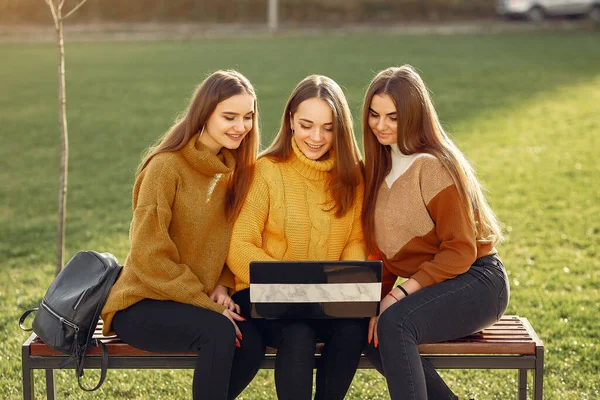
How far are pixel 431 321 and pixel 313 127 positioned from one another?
870 millimetres

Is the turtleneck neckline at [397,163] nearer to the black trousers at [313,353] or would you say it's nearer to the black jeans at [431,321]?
the black jeans at [431,321]

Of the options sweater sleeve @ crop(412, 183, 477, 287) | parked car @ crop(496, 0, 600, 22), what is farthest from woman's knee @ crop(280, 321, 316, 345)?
parked car @ crop(496, 0, 600, 22)

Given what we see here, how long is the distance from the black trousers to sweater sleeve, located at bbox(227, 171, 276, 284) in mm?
244

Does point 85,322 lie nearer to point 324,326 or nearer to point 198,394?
point 198,394

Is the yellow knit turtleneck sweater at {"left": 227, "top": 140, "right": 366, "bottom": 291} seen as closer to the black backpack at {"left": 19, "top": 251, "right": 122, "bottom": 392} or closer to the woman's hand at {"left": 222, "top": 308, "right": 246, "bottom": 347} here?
the woman's hand at {"left": 222, "top": 308, "right": 246, "bottom": 347}

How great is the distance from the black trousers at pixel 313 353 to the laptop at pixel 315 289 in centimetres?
9

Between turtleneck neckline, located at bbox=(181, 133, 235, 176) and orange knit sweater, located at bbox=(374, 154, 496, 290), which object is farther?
turtleneck neckline, located at bbox=(181, 133, 235, 176)

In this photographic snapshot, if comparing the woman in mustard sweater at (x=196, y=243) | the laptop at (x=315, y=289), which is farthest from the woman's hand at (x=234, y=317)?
the laptop at (x=315, y=289)

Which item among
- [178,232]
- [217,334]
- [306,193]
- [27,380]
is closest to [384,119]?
[306,193]

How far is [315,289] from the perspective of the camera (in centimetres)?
292

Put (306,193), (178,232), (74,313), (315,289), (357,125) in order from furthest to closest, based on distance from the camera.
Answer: (357,125), (306,193), (178,232), (74,313), (315,289)

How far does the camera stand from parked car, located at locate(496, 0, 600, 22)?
24.6 meters

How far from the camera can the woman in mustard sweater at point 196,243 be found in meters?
3.02

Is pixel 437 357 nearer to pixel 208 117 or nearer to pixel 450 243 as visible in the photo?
pixel 450 243
